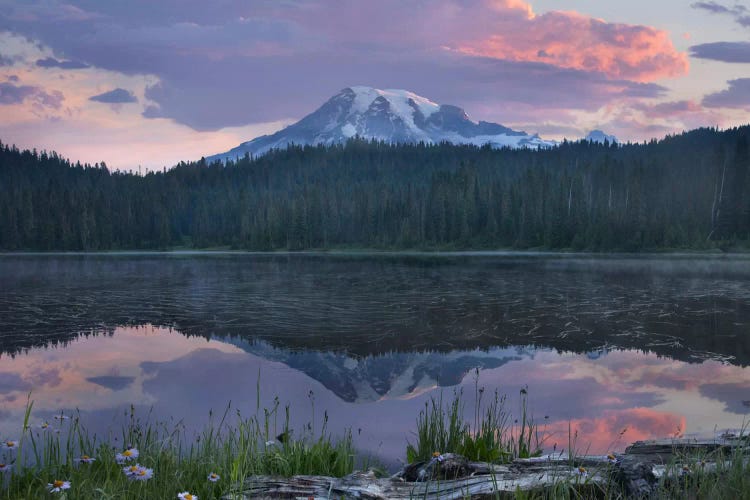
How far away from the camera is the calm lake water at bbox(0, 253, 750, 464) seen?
11.5 meters

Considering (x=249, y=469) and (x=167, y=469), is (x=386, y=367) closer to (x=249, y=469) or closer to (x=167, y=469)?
(x=249, y=469)

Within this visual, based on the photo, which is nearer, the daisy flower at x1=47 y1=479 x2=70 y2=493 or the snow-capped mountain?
the daisy flower at x1=47 y1=479 x2=70 y2=493

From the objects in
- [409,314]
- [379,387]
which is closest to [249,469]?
[379,387]

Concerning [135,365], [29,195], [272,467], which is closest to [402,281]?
[135,365]

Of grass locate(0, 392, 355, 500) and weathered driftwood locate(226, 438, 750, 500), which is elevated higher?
weathered driftwood locate(226, 438, 750, 500)

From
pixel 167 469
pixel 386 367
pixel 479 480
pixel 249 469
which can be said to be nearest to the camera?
pixel 479 480

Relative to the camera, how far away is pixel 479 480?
224 inches

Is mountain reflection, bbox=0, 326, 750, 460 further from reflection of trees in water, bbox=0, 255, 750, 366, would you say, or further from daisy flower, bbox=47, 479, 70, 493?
daisy flower, bbox=47, 479, 70, 493

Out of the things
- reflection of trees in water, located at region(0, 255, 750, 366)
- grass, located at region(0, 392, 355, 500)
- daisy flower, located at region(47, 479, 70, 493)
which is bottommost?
reflection of trees in water, located at region(0, 255, 750, 366)

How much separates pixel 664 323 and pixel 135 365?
19.5 metres

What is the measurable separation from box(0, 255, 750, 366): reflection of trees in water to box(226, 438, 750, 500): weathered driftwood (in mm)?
11616

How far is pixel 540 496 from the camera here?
18.1 ft

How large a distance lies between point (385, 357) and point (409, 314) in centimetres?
869

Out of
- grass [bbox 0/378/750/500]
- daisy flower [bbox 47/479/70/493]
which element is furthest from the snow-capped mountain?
daisy flower [bbox 47/479/70/493]
